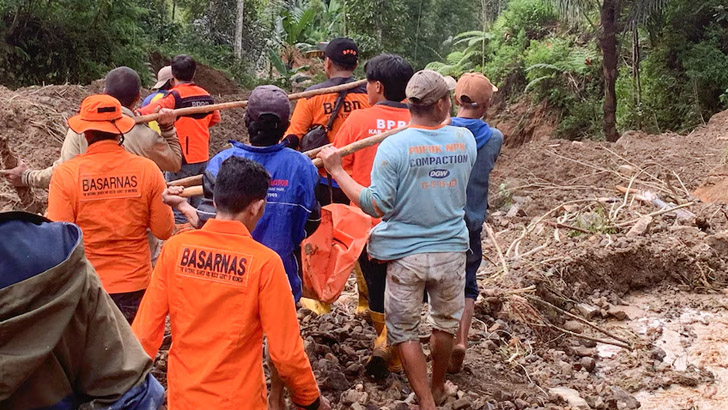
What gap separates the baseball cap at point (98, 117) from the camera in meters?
3.71

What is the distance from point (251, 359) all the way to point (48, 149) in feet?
28.0

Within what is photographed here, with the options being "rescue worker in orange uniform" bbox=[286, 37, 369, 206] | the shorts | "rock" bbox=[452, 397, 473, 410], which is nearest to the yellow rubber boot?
"rescue worker in orange uniform" bbox=[286, 37, 369, 206]

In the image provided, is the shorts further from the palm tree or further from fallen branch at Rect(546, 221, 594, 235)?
the palm tree

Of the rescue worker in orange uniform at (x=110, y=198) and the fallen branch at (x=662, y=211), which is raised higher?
the rescue worker in orange uniform at (x=110, y=198)

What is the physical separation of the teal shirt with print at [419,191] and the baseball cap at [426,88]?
5.9 inches

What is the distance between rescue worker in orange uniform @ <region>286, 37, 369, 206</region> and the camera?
16.7ft

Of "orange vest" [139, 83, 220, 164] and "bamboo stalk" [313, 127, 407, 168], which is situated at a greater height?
"bamboo stalk" [313, 127, 407, 168]

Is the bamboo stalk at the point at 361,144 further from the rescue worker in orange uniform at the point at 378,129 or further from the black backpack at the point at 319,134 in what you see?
the black backpack at the point at 319,134

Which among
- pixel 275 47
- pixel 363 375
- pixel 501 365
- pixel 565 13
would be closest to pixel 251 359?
pixel 363 375

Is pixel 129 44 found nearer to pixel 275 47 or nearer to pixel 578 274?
pixel 275 47

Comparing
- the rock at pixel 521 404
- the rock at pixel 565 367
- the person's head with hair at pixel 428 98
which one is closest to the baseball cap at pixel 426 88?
the person's head with hair at pixel 428 98

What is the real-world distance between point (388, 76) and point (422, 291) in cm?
132

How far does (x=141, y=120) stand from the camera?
4574 millimetres

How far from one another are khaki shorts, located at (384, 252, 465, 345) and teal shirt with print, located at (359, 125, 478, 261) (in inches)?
2.2
